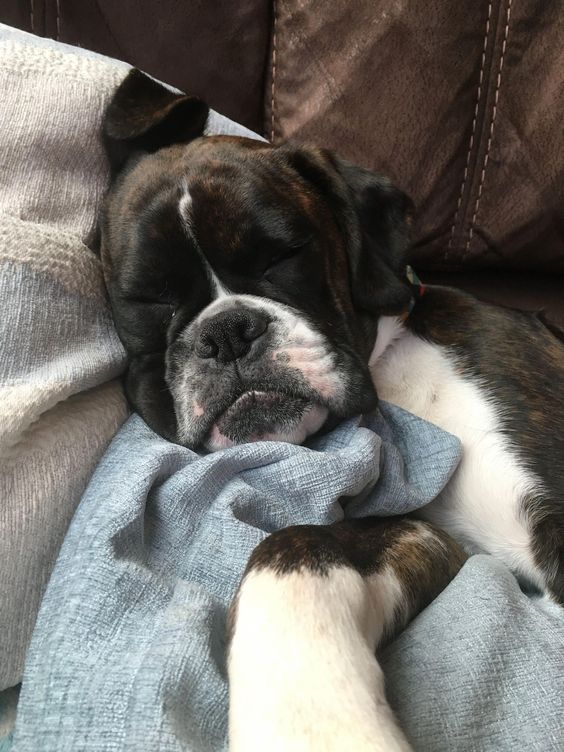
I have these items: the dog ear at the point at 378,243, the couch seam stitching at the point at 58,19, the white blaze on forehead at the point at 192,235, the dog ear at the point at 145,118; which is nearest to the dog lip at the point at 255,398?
the white blaze on forehead at the point at 192,235

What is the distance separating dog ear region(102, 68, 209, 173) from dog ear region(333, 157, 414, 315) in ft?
1.18

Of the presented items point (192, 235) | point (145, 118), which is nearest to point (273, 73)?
point (145, 118)

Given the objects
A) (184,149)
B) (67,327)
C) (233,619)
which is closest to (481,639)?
(233,619)

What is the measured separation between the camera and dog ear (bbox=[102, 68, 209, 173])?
1.39 metres

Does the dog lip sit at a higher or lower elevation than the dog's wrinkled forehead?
lower

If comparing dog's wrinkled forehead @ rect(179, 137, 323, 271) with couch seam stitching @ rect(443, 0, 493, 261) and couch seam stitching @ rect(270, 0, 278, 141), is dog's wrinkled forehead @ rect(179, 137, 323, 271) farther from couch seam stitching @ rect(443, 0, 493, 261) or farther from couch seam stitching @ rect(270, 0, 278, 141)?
couch seam stitching @ rect(443, 0, 493, 261)

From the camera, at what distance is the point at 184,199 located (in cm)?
129

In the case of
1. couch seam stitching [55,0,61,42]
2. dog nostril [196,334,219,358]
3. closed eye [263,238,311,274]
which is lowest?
dog nostril [196,334,219,358]

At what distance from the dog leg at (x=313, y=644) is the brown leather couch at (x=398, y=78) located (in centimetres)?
120

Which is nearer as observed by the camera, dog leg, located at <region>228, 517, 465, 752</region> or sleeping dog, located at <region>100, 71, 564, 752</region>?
dog leg, located at <region>228, 517, 465, 752</region>

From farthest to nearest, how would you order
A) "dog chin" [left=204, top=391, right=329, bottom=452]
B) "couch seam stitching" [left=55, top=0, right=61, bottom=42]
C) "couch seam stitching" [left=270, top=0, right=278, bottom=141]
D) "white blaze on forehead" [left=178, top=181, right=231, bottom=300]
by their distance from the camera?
"couch seam stitching" [left=270, top=0, right=278, bottom=141] → "couch seam stitching" [left=55, top=0, right=61, bottom=42] → "white blaze on forehead" [left=178, top=181, right=231, bottom=300] → "dog chin" [left=204, top=391, right=329, bottom=452]

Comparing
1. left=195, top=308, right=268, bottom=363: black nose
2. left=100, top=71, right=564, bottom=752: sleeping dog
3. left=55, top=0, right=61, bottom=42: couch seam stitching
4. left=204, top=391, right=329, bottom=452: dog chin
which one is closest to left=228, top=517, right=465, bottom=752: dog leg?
left=100, top=71, right=564, bottom=752: sleeping dog

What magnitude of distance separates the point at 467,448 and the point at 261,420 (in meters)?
0.44

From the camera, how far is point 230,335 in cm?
121
